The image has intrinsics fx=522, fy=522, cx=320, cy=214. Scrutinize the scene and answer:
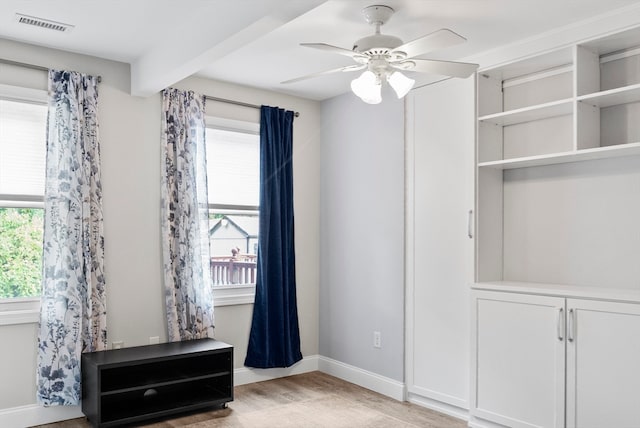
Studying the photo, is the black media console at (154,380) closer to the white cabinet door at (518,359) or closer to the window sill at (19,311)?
the window sill at (19,311)

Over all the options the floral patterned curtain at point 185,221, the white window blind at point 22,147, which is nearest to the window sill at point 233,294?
the floral patterned curtain at point 185,221

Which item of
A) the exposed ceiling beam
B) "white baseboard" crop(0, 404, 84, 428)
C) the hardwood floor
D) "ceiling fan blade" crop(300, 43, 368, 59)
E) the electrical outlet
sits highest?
the exposed ceiling beam

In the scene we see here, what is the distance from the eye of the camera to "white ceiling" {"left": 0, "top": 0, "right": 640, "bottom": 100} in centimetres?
272

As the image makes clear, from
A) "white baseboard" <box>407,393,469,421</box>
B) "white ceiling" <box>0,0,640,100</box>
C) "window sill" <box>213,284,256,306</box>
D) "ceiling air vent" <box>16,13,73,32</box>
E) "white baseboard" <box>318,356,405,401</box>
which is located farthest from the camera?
"window sill" <box>213,284,256,306</box>

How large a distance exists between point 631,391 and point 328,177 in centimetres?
292

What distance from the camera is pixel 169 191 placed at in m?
3.92

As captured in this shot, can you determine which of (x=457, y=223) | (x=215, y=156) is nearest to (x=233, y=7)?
(x=215, y=156)

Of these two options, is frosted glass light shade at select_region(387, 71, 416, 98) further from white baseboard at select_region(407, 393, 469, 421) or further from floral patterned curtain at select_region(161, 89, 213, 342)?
white baseboard at select_region(407, 393, 469, 421)

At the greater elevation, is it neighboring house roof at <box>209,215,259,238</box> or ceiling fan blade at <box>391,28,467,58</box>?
ceiling fan blade at <box>391,28,467,58</box>

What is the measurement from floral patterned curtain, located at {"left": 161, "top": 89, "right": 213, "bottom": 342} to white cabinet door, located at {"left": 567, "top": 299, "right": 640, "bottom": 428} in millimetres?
2554

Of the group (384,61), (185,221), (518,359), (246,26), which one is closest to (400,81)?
(384,61)

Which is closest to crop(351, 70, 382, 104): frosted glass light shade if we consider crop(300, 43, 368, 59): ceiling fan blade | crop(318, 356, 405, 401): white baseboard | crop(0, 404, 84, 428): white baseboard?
crop(300, 43, 368, 59): ceiling fan blade

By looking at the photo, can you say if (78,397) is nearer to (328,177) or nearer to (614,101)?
(328,177)

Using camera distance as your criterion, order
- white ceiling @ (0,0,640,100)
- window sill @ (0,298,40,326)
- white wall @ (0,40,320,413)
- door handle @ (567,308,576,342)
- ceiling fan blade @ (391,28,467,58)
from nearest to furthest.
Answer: ceiling fan blade @ (391,28,467,58), white ceiling @ (0,0,640,100), door handle @ (567,308,576,342), window sill @ (0,298,40,326), white wall @ (0,40,320,413)
